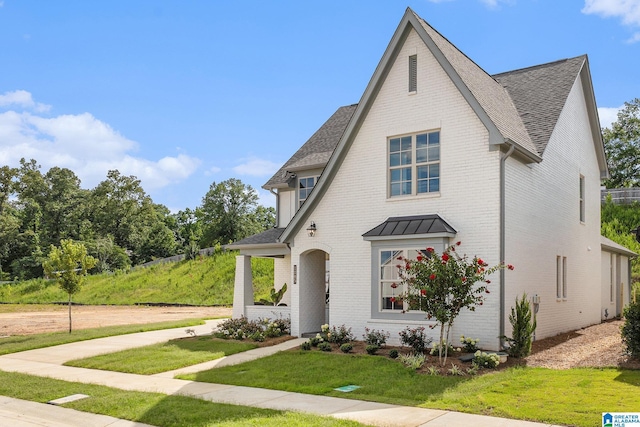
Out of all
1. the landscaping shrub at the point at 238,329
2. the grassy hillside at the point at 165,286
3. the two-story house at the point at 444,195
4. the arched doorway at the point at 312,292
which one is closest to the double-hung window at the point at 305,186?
the two-story house at the point at 444,195

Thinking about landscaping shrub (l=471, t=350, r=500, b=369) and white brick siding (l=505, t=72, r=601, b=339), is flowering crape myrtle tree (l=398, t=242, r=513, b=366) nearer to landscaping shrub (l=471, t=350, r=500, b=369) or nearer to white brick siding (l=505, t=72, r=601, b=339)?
landscaping shrub (l=471, t=350, r=500, b=369)

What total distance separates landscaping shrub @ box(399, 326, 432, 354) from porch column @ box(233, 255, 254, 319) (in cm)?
696

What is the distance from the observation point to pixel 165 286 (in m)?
46.1

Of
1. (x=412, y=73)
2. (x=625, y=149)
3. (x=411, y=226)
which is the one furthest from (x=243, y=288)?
(x=625, y=149)

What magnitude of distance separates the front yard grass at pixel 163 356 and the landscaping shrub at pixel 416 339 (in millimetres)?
4527

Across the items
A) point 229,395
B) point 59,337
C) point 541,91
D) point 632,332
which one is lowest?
point 59,337

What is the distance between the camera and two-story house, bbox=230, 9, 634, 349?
572 inches

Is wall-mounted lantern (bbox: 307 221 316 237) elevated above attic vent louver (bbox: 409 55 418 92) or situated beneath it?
situated beneath

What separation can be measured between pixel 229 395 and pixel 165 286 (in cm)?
3682

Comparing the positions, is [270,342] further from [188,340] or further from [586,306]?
[586,306]

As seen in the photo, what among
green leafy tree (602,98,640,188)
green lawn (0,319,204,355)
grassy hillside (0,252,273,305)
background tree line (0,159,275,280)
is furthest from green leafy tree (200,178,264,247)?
green lawn (0,319,204,355)

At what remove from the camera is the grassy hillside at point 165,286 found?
139 ft

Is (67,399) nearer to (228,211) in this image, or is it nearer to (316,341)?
(316,341)

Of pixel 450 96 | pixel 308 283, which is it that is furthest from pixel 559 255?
pixel 308 283
